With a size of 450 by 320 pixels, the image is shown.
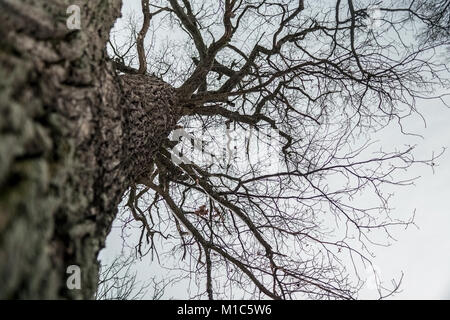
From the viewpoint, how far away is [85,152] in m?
0.89

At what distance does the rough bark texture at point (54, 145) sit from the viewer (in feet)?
1.80

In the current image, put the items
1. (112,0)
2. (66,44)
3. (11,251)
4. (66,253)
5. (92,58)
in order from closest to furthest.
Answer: (11,251) < (66,253) < (66,44) < (92,58) < (112,0)

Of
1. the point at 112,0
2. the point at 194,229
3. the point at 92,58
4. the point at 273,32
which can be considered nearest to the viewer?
the point at 92,58

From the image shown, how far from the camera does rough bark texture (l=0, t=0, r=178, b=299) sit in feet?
1.80

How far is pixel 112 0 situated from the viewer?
1.30 metres

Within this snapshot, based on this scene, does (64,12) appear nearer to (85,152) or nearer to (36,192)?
(85,152)

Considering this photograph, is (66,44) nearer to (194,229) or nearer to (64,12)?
(64,12)

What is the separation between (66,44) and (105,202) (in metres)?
0.54

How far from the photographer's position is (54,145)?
0.72 metres
